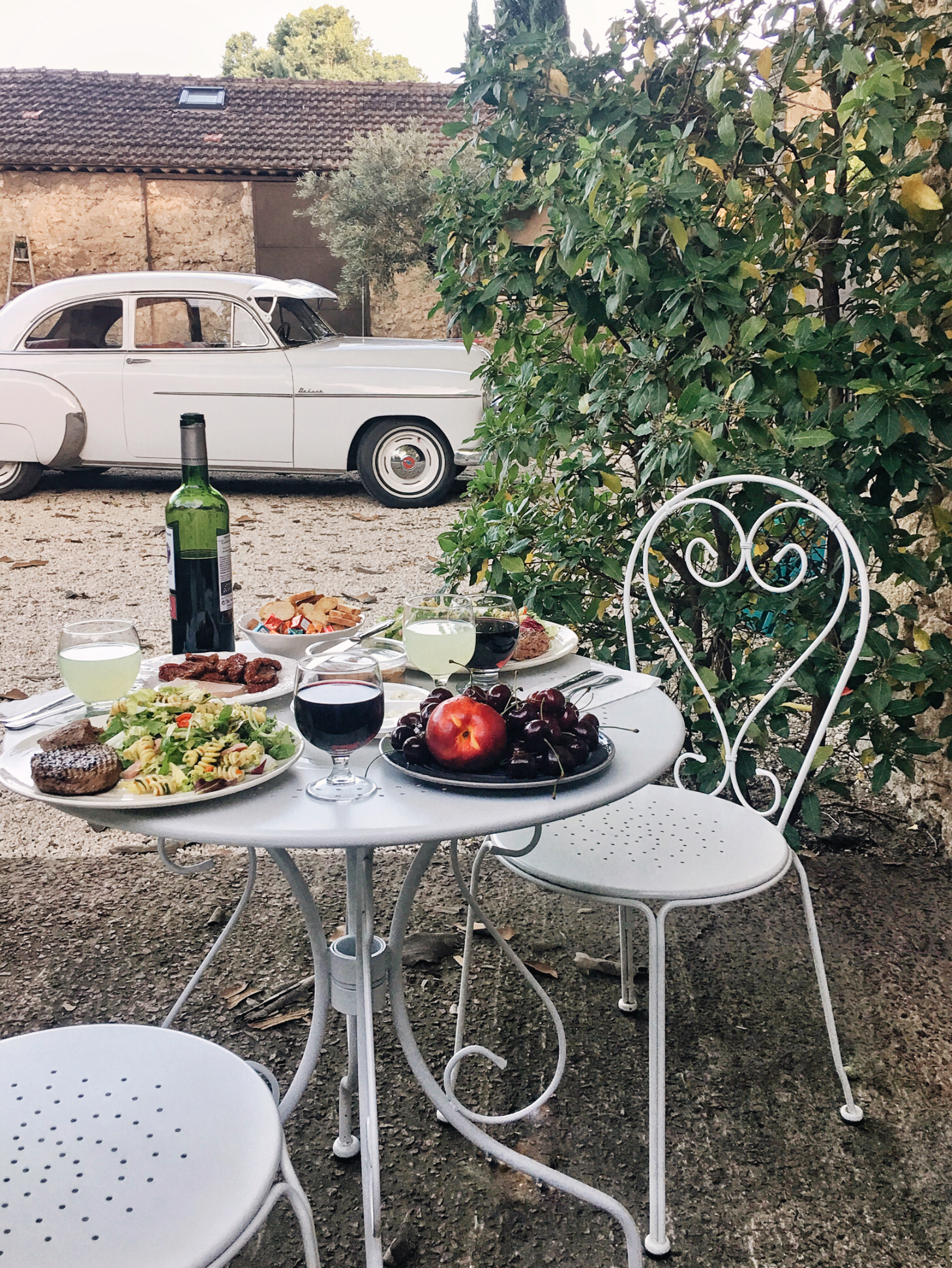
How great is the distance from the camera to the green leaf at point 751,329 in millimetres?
2418

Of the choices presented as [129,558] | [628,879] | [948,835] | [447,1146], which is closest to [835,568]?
[948,835]

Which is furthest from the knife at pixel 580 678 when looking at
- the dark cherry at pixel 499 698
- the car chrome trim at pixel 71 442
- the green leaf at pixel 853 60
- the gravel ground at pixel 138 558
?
the car chrome trim at pixel 71 442

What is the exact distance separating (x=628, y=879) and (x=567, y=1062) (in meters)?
0.62

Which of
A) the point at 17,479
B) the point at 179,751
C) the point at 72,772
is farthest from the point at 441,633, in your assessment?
the point at 17,479

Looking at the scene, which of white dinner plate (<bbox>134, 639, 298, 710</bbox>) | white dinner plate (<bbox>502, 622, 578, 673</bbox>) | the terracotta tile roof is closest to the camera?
white dinner plate (<bbox>134, 639, 298, 710</bbox>)

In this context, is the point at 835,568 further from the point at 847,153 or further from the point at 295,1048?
the point at 295,1048

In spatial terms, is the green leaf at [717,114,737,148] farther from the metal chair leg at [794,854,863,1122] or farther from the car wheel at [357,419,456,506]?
the car wheel at [357,419,456,506]

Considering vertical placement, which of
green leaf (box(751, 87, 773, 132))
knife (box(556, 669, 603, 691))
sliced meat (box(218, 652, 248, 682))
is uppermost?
green leaf (box(751, 87, 773, 132))

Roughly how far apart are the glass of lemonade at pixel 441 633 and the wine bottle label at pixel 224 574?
345 mm

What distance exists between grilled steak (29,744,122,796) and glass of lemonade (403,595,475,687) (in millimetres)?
528

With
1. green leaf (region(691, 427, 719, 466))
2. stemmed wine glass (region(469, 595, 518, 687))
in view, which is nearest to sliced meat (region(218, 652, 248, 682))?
stemmed wine glass (region(469, 595, 518, 687))

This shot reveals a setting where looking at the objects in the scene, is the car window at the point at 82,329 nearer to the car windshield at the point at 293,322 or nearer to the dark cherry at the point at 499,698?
the car windshield at the point at 293,322

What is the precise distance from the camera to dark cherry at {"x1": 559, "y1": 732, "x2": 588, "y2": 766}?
4.31ft

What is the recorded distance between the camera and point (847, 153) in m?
2.44
